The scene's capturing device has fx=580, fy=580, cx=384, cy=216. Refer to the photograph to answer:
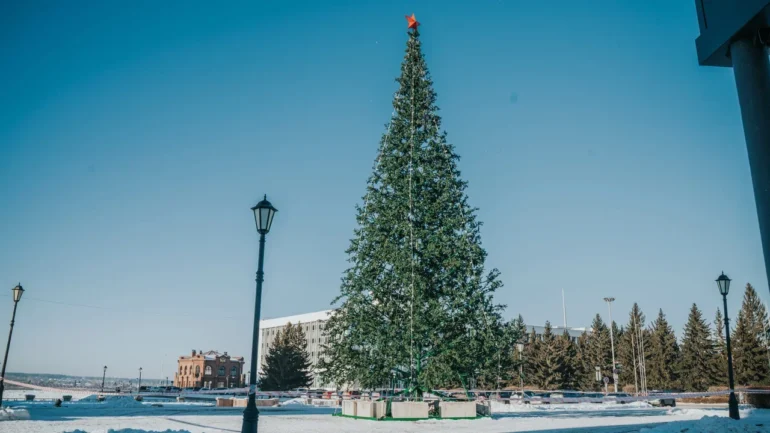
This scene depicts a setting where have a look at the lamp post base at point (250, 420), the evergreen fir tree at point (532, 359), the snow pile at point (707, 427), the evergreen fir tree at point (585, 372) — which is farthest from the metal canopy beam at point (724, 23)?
the evergreen fir tree at point (585, 372)

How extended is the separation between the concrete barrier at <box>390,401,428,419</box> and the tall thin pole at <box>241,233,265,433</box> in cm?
914

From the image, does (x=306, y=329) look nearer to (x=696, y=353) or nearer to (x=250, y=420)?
(x=696, y=353)

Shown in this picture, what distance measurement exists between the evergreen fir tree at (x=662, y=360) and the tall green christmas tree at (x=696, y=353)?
2247 mm

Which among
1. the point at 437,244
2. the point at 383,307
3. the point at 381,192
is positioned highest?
the point at 381,192

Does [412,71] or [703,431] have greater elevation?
[412,71]

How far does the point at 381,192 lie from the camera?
22.4 meters

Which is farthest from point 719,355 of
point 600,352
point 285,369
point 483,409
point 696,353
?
point 483,409

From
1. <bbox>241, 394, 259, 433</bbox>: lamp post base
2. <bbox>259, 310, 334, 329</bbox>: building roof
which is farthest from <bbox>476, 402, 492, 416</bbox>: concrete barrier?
<bbox>259, 310, 334, 329</bbox>: building roof

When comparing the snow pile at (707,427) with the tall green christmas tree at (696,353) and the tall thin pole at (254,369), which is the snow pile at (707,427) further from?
the tall green christmas tree at (696,353)

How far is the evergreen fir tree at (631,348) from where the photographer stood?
8669 cm

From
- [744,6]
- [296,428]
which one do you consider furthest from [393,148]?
[744,6]

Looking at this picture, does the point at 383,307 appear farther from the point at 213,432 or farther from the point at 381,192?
the point at 213,432

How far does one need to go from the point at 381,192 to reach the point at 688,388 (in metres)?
72.7

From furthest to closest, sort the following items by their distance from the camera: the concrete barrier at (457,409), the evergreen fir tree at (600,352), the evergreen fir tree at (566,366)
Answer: the evergreen fir tree at (600,352) < the evergreen fir tree at (566,366) < the concrete barrier at (457,409)
